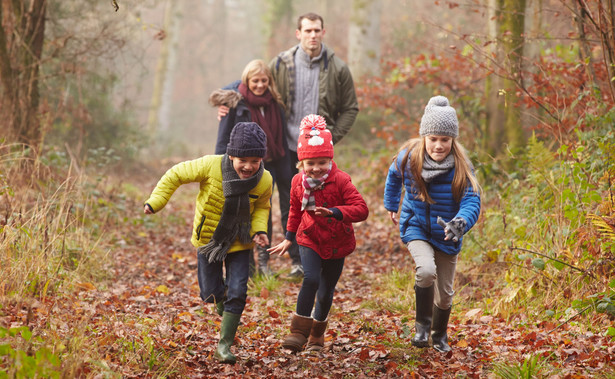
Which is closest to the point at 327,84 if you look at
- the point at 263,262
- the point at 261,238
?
the point at 263,262

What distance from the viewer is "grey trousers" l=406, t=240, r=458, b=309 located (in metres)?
4.50

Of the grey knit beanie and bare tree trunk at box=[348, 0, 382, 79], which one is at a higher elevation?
bare tree trunk at box=[348, 0, 382, 79]

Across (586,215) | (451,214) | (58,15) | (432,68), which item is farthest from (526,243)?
(58,15)

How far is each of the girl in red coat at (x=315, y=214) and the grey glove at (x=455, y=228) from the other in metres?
0.65

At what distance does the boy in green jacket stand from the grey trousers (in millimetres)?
1155

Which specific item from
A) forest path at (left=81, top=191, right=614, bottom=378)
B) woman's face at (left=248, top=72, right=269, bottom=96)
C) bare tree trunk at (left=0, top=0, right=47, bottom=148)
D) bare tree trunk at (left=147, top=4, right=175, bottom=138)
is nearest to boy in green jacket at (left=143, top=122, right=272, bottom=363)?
forest path at (left=81, top=191, right=614, bottom=378)

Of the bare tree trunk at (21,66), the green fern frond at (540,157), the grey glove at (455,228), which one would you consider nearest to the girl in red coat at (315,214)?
the grey glove at (455,228)

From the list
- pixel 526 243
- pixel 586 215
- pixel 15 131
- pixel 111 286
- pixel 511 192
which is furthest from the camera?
pixel 15 131

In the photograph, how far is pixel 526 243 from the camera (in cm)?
586

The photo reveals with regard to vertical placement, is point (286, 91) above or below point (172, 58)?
below

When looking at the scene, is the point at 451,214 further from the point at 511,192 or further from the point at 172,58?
the point at 172,58

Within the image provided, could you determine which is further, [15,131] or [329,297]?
[15,131]

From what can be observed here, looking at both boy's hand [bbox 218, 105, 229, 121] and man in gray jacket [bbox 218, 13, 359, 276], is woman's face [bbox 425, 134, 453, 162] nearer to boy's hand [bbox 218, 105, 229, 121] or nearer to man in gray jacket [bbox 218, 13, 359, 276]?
man in gray jacket [bbox 218, 13, 359, 276]

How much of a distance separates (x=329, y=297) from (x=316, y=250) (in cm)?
45
